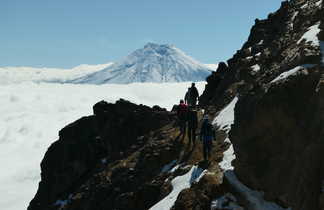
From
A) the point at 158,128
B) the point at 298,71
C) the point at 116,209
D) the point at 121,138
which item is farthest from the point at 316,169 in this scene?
the point at 121,138

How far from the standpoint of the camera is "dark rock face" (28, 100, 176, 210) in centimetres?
6131

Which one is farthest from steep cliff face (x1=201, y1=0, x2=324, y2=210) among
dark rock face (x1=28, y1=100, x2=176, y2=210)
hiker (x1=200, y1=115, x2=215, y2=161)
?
dark rock face (x1=28, y1=100, x2=176, y2=210)

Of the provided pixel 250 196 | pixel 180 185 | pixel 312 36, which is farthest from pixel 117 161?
pixel 312 36

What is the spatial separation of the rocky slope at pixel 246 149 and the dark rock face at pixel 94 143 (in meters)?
0.21

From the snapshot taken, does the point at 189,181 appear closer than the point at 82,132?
Yes

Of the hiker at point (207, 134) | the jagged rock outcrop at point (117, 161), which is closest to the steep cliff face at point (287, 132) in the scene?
the jagged rock outcrop at point (117, 161)

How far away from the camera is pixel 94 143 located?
227ft

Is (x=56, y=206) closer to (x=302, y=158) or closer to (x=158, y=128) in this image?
(x=158, y=128)

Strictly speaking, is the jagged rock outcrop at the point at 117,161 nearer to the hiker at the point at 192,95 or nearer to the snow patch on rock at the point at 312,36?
the hiker at the point at 192,95

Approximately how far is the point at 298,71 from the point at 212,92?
41.6m

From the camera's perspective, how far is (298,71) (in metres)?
26.6

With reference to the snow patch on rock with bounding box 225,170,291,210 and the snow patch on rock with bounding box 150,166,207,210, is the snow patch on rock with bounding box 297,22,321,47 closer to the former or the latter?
the snow patch on rock with bounding box 225,170,291,210

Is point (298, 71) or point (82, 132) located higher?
point (298, 71)

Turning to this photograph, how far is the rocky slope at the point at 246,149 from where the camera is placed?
25.2 m
